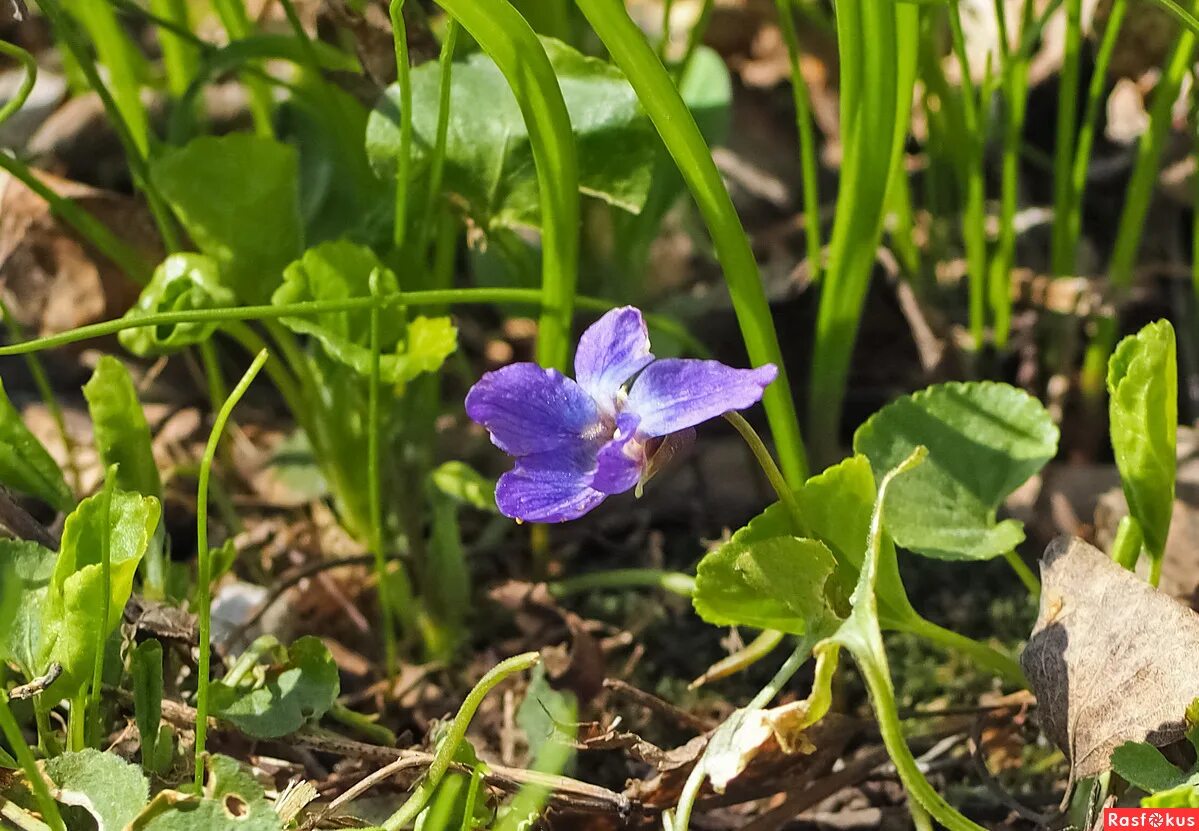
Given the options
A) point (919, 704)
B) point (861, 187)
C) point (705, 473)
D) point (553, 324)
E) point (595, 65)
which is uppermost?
point (595, 65)

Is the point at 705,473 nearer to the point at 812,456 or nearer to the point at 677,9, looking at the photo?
the point at 812,456

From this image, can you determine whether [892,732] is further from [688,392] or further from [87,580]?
[87,580]

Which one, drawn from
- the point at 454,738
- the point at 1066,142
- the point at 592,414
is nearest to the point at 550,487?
the point at 592,414

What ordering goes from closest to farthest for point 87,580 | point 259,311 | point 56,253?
point 87,580, point 259,311, point 56,253

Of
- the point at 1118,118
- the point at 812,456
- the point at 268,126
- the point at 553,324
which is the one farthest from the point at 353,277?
the point at 1118,118

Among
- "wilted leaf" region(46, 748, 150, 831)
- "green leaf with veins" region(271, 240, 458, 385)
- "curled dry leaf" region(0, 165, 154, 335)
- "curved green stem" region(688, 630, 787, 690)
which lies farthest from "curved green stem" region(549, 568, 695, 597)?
"curled dry leaf" region(0, 165, 154, 335)
